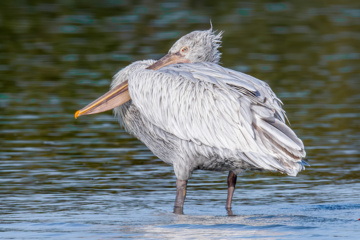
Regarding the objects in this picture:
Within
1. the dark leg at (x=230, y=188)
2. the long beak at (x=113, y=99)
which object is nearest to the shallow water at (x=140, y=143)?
the dark leg at (x=230, y=188)

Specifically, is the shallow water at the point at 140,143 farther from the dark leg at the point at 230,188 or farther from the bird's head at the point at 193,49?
the bird's head at the point at 193,49

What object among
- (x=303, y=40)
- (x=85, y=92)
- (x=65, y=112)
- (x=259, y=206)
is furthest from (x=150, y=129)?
(x=303, y=40)

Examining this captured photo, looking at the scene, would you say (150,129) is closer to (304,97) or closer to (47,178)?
(47,178)

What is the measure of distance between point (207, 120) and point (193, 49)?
89 cm

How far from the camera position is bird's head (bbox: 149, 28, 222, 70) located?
23.3ft

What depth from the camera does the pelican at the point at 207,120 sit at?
6246 mm

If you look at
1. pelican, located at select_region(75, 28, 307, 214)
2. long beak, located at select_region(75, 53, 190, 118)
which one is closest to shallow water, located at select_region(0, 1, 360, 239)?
pelican, located at select_region(75, 28, 307, 214)

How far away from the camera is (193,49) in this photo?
7117 millimetres

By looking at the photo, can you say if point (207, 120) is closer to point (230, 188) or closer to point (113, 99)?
point (230, 188)

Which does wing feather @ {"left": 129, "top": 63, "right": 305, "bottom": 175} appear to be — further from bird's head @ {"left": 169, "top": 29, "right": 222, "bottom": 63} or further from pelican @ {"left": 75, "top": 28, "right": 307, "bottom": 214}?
bird's head @ {"left": 169, "top": 29, "right": 222, "bottom": 63}

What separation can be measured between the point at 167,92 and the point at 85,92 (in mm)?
4605

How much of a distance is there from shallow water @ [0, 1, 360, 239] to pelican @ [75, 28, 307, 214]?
1.30 ft

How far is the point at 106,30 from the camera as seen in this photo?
16422 millimetres

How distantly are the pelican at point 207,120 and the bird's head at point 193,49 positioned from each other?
317 millimetres
